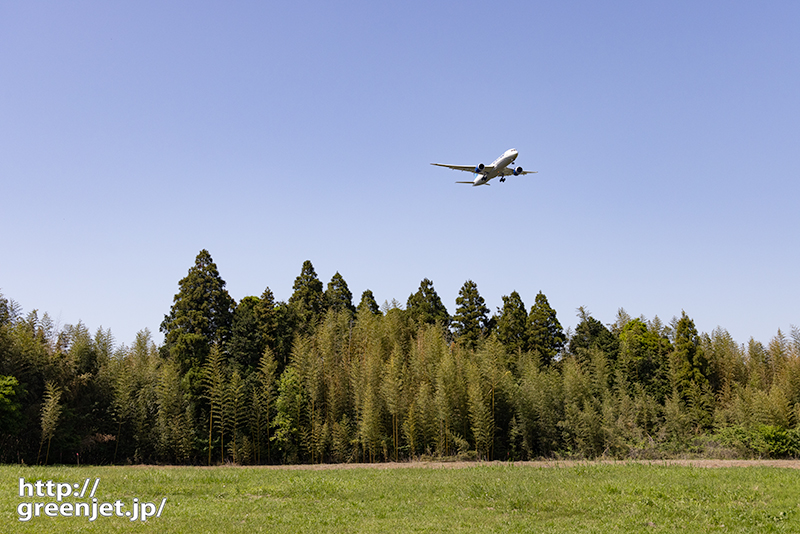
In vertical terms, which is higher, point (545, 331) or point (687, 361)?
point (545, 331)

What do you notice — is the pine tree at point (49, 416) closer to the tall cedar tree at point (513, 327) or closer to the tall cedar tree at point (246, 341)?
the tall cedar tree at point (246, 341)

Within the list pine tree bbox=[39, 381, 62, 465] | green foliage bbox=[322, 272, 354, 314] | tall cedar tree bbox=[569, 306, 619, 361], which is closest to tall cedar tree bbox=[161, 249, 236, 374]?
pine tree bbox=[39, 381, 62, 465]

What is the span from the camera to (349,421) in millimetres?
39438

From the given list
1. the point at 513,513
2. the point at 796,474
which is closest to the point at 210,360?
the point at 513,513

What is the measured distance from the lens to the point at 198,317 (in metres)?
42.9

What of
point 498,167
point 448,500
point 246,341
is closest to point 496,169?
point 498,167

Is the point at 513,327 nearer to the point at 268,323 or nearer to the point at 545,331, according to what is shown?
the point at 545,331

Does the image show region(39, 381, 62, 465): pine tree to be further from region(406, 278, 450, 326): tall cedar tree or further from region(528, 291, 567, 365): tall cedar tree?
region(528, 291, 567, 365): tall cedar tree

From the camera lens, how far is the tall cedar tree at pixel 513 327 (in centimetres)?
5308

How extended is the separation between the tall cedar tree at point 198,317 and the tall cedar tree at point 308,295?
9.35 metres

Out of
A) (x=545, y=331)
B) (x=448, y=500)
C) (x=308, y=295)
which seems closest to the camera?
(x=448, y=500)

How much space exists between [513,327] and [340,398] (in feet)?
68.1

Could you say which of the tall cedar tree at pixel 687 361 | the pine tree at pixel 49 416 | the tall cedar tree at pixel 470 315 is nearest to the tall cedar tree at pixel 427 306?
the tall cedar tree at pixel 470 315

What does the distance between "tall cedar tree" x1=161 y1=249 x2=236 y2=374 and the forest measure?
0.11 metres
